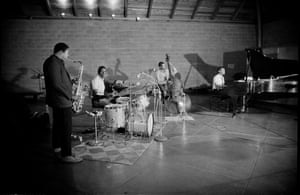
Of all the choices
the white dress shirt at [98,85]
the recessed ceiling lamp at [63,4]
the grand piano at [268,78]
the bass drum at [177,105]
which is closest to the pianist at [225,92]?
the grand piano at [268,78]

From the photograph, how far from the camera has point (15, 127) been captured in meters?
3.93

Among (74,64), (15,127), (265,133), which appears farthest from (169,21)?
(15,127)

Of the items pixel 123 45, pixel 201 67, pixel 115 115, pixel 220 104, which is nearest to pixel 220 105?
pixel 220 104

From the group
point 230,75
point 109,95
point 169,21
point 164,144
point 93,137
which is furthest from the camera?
point 230,75

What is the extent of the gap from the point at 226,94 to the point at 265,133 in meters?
1.92

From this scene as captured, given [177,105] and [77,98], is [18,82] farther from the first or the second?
[177,105]

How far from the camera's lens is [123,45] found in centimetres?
893

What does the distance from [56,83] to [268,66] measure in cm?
553

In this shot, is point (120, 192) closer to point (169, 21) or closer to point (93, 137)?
point (93, 137)

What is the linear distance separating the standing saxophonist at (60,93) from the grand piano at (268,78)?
4661 millimetres

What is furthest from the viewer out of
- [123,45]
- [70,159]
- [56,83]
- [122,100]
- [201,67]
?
[201,67]

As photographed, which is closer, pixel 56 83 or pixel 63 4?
pixel 56 83

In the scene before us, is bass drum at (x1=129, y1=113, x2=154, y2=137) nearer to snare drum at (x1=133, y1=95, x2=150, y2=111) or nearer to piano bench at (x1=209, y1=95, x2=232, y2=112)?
snare drum at (x1=133, y1=95, x2=150, y2=111)

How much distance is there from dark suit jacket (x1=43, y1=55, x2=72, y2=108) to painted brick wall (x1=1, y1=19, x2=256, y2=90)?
19.7 feet
